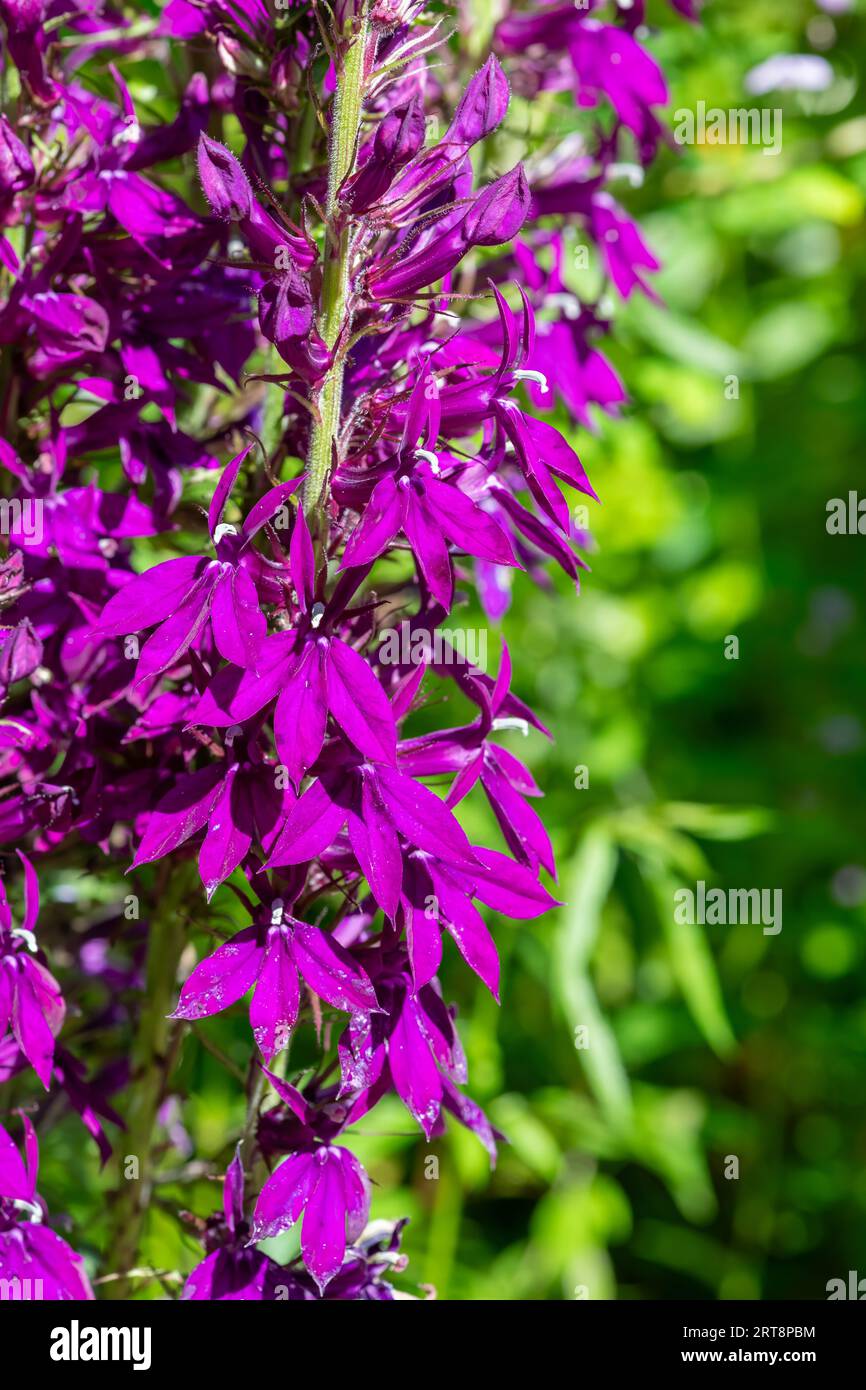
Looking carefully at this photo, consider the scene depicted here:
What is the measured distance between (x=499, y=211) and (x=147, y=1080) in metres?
0.53

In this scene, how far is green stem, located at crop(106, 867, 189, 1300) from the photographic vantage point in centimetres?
82

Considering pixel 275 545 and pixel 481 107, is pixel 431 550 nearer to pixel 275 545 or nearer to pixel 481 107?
pixel 275 545

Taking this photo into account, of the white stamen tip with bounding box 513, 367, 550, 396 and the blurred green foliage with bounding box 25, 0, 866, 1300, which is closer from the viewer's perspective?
the white stamen tip with bounding box 513, 367, 550, 396

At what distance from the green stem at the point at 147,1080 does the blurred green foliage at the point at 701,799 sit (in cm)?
41

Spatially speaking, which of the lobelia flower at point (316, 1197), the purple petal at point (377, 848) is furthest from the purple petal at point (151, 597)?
the lobelia flower at point (316, 1197)

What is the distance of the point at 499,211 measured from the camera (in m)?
0.60

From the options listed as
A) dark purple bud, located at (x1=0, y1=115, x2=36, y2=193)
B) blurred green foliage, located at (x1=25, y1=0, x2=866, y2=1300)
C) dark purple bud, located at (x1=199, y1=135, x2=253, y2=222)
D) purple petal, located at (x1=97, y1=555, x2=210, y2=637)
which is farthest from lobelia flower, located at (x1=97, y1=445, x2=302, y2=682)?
blurred green foliage, located at (x1=25, y1=0, x2=866, y2=1300)

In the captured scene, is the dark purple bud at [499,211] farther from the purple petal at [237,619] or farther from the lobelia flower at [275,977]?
the lobelia flower at [275,977]

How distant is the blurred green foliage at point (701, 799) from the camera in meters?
1.34

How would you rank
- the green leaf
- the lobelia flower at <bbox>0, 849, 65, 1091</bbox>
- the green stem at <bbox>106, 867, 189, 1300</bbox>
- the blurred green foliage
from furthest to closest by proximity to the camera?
the blurred green foliage
the green leaf
the green stem at <bbox>106, 867, 189, 1300</bbox>
the lobelia flower at <bbox>0, 849, 65, 1091</bbox>

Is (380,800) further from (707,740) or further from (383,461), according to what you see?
(707,740)

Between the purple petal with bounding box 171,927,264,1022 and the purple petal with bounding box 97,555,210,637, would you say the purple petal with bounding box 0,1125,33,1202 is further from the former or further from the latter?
the purple petal with bounding box 97,555,210,637

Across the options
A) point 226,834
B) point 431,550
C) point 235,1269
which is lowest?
point 235,1269

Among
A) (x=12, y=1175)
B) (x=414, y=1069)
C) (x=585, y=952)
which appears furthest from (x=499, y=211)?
(x=585, y=952)
